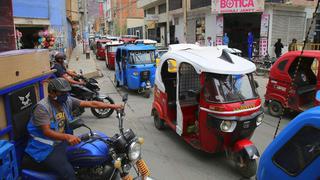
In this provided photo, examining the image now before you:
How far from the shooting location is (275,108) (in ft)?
29.0

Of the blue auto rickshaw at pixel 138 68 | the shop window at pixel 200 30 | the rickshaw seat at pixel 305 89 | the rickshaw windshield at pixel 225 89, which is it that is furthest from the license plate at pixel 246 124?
the shop window at pixel 200 30

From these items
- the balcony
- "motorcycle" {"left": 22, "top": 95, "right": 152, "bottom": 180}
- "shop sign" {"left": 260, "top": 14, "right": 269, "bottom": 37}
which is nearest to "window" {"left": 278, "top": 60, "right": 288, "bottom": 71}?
"motorcycle" {"left": 22, "top": 95, "right": 152, "bottom": 180}

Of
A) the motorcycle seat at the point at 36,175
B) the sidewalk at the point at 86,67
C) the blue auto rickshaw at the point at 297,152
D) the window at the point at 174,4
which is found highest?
the window at the point at 174,4

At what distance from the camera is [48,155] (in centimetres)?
366

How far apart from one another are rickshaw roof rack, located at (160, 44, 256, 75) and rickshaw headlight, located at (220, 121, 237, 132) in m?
0.82

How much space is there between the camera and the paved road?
→ 17.9 ft

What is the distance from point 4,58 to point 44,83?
1.06 metres

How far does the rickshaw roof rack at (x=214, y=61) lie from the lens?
5418 mm

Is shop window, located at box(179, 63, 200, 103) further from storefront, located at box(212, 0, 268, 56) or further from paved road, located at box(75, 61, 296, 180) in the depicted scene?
storefront, located at box(212, 0, 268, 56)

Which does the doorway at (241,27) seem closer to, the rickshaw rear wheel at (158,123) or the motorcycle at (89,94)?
the motorcycle at (89,94)

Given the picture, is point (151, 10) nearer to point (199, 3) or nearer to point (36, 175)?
point (199, 3)

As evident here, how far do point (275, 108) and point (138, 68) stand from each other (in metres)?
4.90

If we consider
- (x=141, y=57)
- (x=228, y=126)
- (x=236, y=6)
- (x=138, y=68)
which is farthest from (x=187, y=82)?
(x=236, y=6)

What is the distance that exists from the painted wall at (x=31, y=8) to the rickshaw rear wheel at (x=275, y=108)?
12246 millimetres
